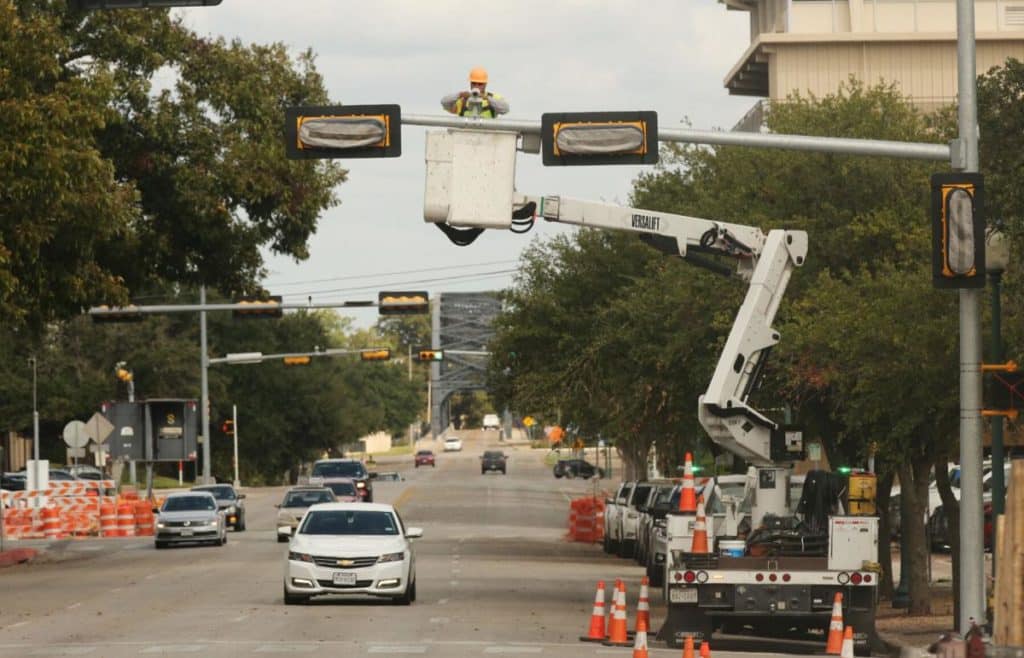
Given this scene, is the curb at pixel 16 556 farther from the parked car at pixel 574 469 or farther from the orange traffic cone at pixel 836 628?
the parked car at pixel 574 469

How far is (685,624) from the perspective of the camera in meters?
21.2

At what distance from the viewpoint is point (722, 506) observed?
85.1ft

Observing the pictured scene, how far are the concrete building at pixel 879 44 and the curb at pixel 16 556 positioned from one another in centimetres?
3603

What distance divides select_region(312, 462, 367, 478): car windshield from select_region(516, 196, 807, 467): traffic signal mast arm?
42.7 meters

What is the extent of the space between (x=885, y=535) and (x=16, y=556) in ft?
75.4

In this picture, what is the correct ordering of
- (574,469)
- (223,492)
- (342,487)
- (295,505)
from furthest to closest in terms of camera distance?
(574,469), (223,492), (342,487), (295,505)

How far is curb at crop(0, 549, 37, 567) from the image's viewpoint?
4303 centimetres

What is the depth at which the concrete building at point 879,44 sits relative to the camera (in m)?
73.3

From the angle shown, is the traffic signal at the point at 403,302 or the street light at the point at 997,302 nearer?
the street light at the point at 997,302

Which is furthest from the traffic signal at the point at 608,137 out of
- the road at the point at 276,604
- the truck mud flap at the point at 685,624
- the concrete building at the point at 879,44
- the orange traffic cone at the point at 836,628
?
the concrete building at the point at 879,44

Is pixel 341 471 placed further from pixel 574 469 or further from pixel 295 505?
pixel 574 469

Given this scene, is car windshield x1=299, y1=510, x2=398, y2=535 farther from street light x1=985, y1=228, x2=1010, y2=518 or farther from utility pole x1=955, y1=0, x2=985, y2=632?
utility pole x1=955, y1=0, x2=985, y2=632

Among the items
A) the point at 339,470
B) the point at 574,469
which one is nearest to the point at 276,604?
the point at 339,470

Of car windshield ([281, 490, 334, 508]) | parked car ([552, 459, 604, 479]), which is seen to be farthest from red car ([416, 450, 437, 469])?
car windshield ([281, 490, 334, 508])
